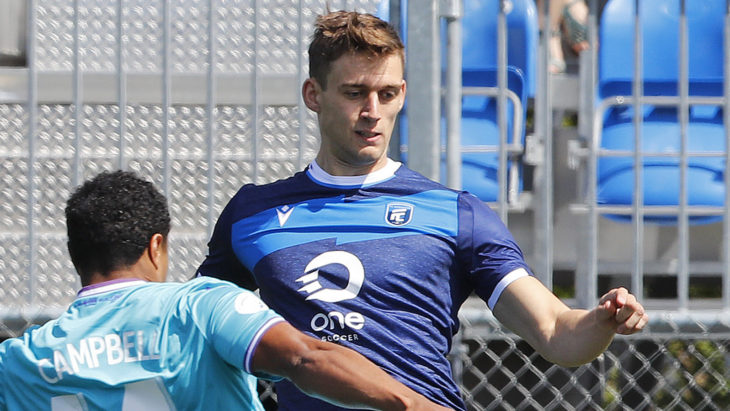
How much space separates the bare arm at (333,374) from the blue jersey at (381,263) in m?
0.50

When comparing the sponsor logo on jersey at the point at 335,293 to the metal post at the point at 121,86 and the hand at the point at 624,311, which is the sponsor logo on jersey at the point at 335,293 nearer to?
the hand at the point at 624,311

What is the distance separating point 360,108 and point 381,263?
16.9 inches

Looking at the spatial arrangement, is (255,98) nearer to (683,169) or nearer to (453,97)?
(453,97)

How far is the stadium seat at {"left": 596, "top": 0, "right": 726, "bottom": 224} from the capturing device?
4.07 meters

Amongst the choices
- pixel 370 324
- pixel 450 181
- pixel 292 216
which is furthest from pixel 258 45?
pixel 370 324

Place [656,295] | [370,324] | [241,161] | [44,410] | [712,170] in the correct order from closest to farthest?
[44,410] → [370,324] → [241,161] → [712,170] → [656,295]

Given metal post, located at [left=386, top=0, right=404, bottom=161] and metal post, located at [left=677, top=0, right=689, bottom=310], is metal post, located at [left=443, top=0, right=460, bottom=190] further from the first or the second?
metal post, located at [left=677, top=0, right=689, bottom=310]

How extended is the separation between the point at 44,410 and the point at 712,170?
2781 millimetres

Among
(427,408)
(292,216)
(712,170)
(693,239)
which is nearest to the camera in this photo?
(427,408)

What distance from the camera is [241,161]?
3.78 metres

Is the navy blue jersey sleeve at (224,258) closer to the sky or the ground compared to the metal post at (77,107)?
closer to the ground

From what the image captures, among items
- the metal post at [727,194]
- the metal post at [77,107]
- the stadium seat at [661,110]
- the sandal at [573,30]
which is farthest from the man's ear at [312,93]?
the sandal at [573,30]

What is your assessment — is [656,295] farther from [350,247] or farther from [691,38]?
[350,247]

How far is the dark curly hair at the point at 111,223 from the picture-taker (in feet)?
7.70
